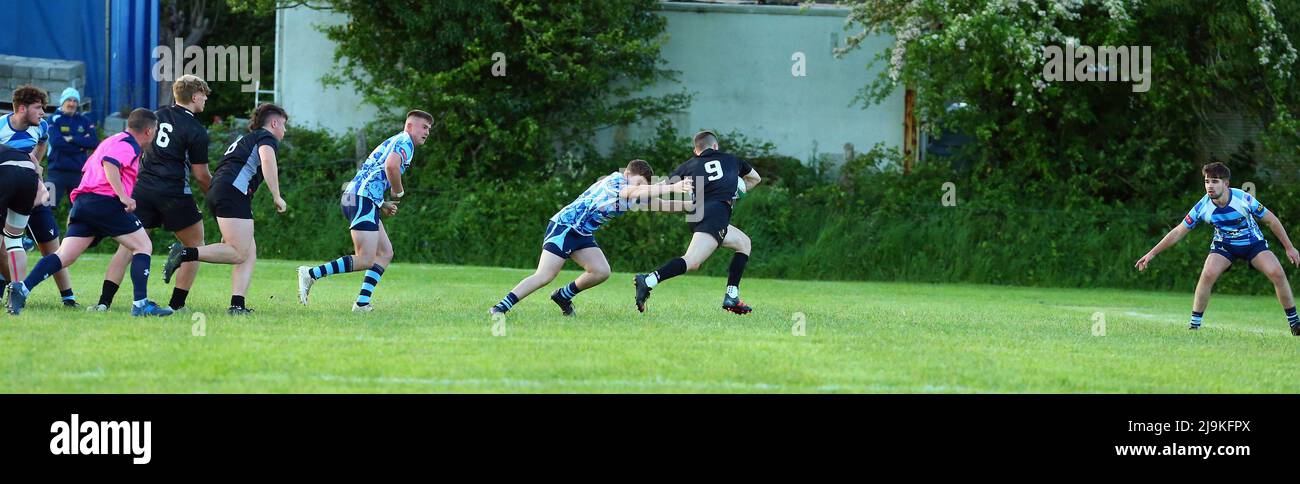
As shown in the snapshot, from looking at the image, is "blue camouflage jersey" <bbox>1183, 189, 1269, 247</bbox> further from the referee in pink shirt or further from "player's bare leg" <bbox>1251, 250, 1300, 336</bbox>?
the referee in pink shirt

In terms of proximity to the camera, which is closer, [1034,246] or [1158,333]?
[1158,333]

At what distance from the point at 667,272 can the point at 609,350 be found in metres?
3.54

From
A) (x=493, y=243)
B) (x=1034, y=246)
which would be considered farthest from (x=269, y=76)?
(x=1034, y=246)

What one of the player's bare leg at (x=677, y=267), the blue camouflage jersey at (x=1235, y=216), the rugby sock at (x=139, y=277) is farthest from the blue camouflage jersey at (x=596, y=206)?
the blue camouflage jersey at (x=1235, y=216)

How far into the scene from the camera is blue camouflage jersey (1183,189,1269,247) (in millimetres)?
12562

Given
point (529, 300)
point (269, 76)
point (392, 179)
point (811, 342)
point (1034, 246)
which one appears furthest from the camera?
point (269, 76)

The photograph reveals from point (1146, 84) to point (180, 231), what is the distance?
17654 millimetres

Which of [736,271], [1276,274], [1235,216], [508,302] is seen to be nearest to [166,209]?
[508,302]

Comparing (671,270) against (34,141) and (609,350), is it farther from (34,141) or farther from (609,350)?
(34,141)

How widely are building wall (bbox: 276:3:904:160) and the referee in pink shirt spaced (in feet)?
51.9

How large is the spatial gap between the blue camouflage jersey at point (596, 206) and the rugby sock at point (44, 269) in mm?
3705

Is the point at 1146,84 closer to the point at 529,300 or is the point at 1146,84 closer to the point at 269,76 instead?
the point at 529,300

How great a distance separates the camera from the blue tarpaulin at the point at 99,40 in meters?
24.6

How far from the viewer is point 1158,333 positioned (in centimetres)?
1189
